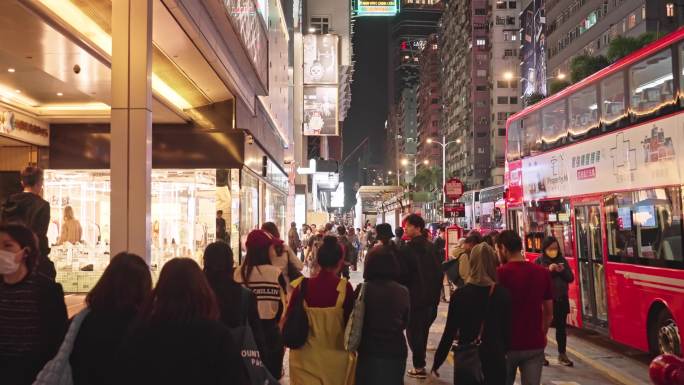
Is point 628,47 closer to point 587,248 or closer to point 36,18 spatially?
point 587,248

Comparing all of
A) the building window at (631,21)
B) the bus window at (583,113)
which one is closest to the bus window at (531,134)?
the bus window at (583,113)

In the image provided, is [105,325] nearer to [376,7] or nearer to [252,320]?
[252,320]

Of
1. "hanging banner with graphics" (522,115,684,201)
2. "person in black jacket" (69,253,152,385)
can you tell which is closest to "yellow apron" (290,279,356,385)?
"person in black jacket" (69,253,152,385)

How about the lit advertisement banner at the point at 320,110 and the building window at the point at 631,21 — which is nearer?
the lit advertisement banner at the point at 320,110

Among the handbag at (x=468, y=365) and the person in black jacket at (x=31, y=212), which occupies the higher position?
the person in black jacket at (x=31, y=212)

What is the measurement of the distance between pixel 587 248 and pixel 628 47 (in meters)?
23.8

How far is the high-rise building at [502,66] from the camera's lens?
99.9 meters

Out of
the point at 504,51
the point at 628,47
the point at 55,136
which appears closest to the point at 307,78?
the point at 628,47

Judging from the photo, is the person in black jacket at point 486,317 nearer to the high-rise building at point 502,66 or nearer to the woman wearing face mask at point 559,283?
the woman wearing face mask at point 559,283

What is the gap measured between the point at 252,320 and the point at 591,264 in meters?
8.52

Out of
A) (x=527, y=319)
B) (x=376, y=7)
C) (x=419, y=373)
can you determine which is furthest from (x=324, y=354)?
(x=376, y=7)

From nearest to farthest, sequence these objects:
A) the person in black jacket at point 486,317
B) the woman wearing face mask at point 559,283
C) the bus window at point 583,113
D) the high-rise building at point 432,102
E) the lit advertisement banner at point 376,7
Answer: the person in black jacket at point 486,317
the woman wearing face mask at point 559,283
the bus window at point 583,113
the lit advertisement banner at point 376,7
the high-rise building at point 432,102

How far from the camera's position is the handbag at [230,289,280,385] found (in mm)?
3939

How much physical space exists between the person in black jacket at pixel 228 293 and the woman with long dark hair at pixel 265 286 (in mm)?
1771
